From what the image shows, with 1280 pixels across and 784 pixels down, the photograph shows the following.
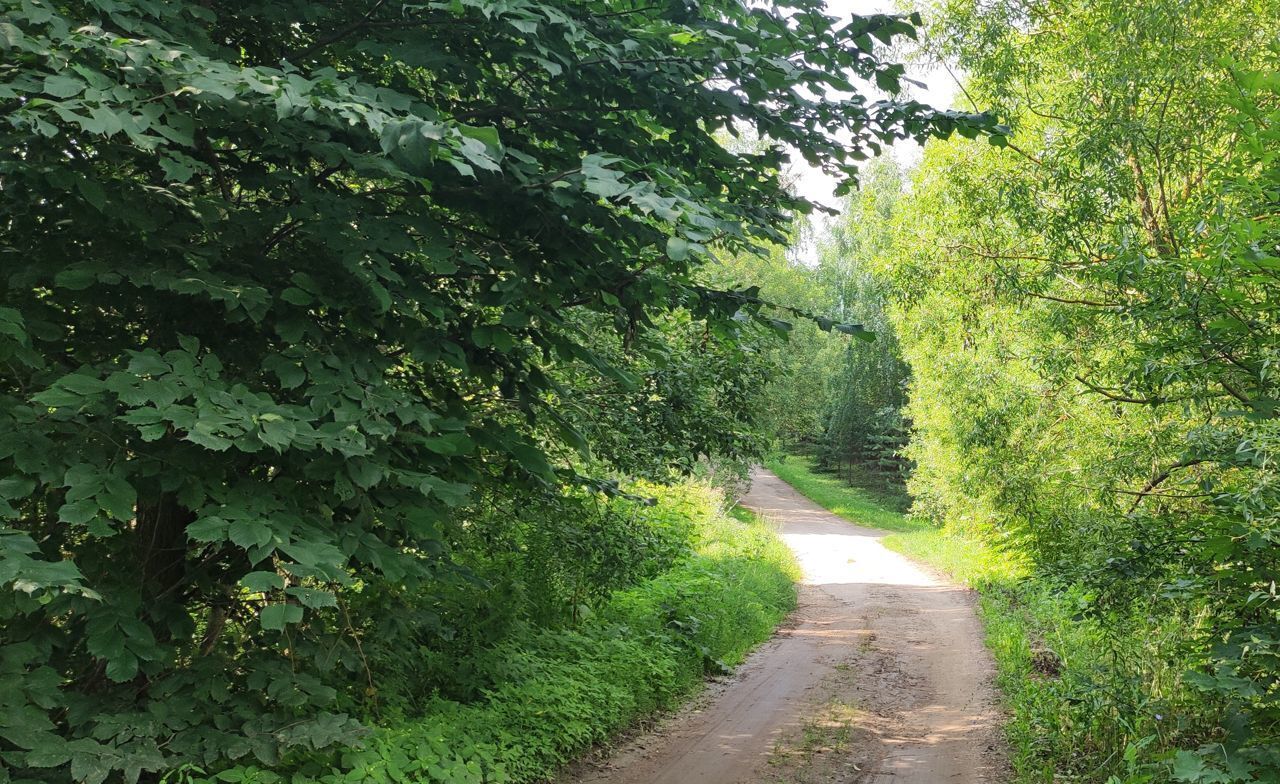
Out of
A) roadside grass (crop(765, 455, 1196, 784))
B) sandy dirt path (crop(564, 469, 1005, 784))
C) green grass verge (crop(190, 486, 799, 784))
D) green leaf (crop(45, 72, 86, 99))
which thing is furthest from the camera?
sandy dirt path (crop(564, 469, 1005, 784))

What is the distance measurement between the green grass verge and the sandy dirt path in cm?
30

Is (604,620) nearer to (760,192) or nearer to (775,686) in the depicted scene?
(775,686)

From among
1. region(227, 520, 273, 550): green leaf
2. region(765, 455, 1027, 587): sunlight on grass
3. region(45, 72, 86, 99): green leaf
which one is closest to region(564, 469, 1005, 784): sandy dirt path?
region(765, 455, 1027, 587): sunlight on grass

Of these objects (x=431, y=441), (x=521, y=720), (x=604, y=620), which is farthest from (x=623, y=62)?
(x=604, y=620)

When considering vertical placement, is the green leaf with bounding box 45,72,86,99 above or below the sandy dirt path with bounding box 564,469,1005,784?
above

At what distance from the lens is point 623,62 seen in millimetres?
4184

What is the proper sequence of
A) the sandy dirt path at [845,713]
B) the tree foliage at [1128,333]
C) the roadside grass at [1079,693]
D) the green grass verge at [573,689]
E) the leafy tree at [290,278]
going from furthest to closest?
the sandy dirt path at [845,713] < the roadside grass at [1079,693] < the green grass verge at [573,689] < the tree foliage at [1128,333] < the leafy tree at [290,278]

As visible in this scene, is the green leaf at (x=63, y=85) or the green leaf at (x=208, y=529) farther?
the green leaf at (x=208, y=529)

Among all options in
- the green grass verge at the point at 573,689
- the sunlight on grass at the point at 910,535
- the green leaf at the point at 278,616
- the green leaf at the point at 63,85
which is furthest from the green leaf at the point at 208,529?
the sunlight on grass at the point at 910,535

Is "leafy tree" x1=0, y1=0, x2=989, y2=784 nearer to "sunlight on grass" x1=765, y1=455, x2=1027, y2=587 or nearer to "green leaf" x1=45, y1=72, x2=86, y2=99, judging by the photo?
"green leaf" x1=45, y1=72, x2=86, y2=99

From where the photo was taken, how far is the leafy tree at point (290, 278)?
319cm

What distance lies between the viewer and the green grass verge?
194 inches

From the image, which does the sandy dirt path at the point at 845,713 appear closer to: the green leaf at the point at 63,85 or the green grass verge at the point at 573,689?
the green grass verge at the point at 573,689

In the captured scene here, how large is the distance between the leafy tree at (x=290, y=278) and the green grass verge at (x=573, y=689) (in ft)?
1.76
